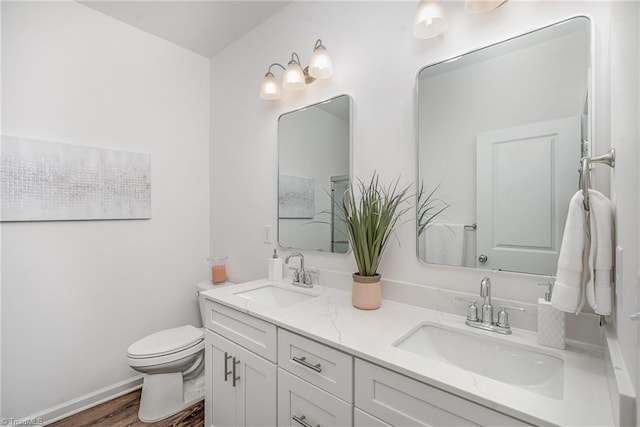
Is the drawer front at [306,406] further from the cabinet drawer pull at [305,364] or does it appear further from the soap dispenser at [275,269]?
the soap dispenser at [275,269]

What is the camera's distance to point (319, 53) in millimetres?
1590

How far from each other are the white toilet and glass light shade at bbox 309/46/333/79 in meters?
1.76

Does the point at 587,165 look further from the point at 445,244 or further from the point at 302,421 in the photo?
→ the point at 302,421

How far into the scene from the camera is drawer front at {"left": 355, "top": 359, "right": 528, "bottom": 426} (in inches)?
28.0

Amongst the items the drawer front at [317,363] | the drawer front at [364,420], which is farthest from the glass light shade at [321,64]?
the drawer front at [364,420]

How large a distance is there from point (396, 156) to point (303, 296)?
888 mm


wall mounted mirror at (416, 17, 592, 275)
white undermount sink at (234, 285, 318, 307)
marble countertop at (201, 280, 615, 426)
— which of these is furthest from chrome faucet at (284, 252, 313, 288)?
wall mounted mirror at (416, 17, 592, 275)

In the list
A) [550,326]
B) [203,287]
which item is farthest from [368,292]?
[203,287]

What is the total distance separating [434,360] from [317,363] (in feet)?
1.28

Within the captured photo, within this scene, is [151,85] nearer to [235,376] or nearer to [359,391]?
[235,376]

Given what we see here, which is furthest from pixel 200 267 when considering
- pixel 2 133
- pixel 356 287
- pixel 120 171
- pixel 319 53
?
pixel 319 53

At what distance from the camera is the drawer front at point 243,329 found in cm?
121

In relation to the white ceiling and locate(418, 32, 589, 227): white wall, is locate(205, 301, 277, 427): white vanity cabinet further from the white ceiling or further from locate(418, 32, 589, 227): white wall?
the white ceiling

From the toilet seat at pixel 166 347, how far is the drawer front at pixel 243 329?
0.40 metres
